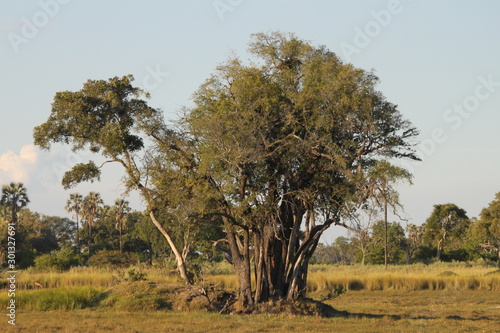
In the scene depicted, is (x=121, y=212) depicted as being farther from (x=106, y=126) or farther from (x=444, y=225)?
(x=106, y=126)

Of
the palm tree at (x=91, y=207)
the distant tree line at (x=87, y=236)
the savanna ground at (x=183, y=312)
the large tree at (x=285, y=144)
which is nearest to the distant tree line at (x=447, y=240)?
the distant tree line at (x=87, y=236)

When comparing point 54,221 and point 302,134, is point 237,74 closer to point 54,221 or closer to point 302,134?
point 302,134

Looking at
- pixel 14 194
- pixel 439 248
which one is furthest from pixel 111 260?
pixel 439 248

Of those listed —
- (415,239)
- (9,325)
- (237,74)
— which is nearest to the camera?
(9,325)

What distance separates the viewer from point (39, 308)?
25906 millimetres

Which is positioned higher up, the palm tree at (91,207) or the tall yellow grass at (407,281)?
the palm tree at (91,207)

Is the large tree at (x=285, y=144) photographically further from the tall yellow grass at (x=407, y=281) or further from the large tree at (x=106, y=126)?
the tall yellow grass at (x=407, y=281)

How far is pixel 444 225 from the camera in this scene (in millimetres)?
83188

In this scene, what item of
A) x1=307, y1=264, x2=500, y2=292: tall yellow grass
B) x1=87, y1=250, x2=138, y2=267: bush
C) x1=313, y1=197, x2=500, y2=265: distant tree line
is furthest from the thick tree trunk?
x1=313, y1=197, x2=500, y2=265: distant tree line

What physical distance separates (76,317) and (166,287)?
4832mm

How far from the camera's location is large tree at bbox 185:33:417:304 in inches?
957

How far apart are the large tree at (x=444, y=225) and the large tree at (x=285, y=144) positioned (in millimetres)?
59516

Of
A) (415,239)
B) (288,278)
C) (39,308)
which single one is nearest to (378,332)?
(288,278)

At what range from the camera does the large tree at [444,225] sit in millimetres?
82750
